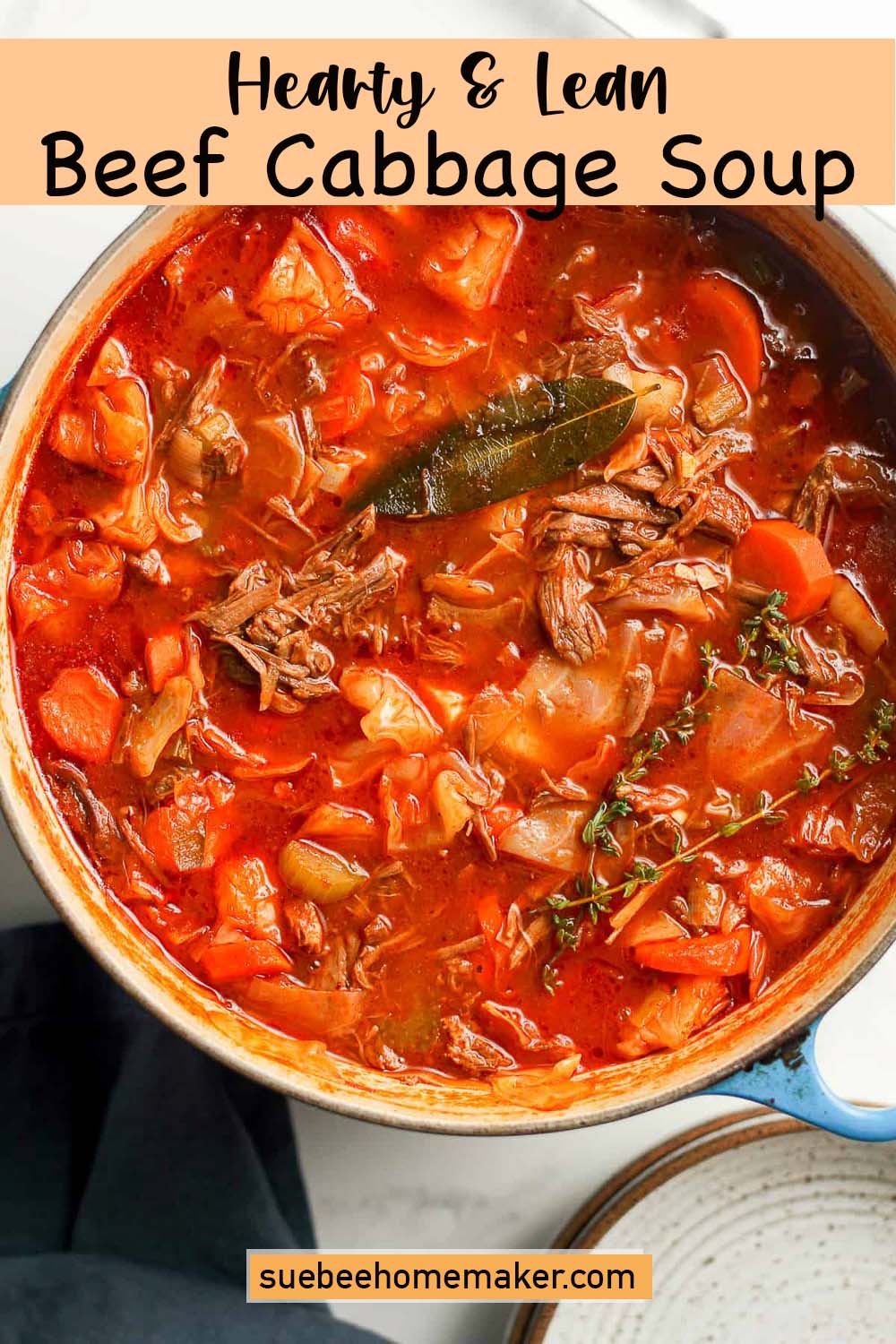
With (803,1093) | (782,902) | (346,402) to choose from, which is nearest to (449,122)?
(346,402)

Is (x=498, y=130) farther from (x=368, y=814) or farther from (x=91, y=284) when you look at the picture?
(x=368, y=814)

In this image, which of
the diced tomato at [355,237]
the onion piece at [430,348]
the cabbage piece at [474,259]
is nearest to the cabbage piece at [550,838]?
the onion piece at [430,348]

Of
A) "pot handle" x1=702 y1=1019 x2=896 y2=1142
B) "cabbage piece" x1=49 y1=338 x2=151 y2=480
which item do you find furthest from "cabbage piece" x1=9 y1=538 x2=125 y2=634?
"pot handle" x1=702 y1=1019 x2=896 y2=1142

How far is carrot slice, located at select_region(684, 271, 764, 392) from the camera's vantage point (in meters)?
2.60

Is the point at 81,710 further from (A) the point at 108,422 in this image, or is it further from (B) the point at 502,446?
(B) the point at 502,446

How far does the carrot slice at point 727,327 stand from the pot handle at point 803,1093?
1308 mm

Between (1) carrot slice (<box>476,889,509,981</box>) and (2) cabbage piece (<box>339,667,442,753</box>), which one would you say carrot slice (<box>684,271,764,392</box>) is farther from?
(1) carrot slice (<box>476,889,509,981</box>)

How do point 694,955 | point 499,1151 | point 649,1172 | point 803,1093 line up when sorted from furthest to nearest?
point 499,1151, point 649,1172, point 694,955, point 803,1093

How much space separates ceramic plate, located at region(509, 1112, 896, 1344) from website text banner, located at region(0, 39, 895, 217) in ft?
6.77

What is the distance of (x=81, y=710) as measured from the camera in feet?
8.43

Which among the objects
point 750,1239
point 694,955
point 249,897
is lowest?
point 750,1239

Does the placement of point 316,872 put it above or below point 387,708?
below

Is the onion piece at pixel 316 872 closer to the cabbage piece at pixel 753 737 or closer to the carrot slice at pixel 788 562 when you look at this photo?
the cabbage piece at pixel 753 737

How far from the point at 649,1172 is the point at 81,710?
64.3 inches
